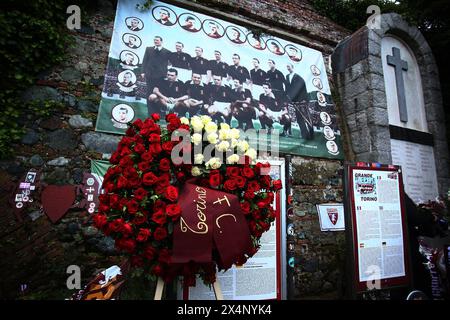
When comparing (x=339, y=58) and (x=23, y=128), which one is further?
(x=339, y=58)

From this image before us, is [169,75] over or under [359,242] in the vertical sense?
over

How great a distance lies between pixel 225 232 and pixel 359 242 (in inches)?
69.3

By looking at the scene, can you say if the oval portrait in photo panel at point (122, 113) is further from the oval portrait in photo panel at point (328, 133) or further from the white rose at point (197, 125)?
the oval portrait in photo panel at point (328, 133)

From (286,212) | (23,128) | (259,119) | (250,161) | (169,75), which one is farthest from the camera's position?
(259,119)

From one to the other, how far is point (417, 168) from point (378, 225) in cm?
276

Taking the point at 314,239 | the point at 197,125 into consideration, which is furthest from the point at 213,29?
the point at 314,239

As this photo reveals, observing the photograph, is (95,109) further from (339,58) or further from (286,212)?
(339,58)

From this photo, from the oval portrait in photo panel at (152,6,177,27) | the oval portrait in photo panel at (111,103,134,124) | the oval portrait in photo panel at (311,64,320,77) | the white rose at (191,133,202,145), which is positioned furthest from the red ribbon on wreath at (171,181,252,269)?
the oval portrait in photo panel at (311,64,320,77)

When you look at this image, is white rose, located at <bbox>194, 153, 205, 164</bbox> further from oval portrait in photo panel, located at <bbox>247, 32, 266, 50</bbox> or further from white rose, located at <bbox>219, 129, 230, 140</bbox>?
oval portrait in photo panel, located at <bbox>247, 32, 266, 50</bbox>

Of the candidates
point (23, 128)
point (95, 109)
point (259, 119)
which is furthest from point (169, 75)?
point (23, 128)

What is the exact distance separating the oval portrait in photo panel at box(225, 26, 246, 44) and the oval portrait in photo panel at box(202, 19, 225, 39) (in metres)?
0.11

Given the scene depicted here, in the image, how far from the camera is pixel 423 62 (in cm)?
536

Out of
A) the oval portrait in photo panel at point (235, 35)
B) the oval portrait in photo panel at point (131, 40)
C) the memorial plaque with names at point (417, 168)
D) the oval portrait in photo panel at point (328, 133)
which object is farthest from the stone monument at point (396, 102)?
the oval portrait in photo panel at point (131, 40)

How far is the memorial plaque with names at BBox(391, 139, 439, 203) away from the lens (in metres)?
4.58
